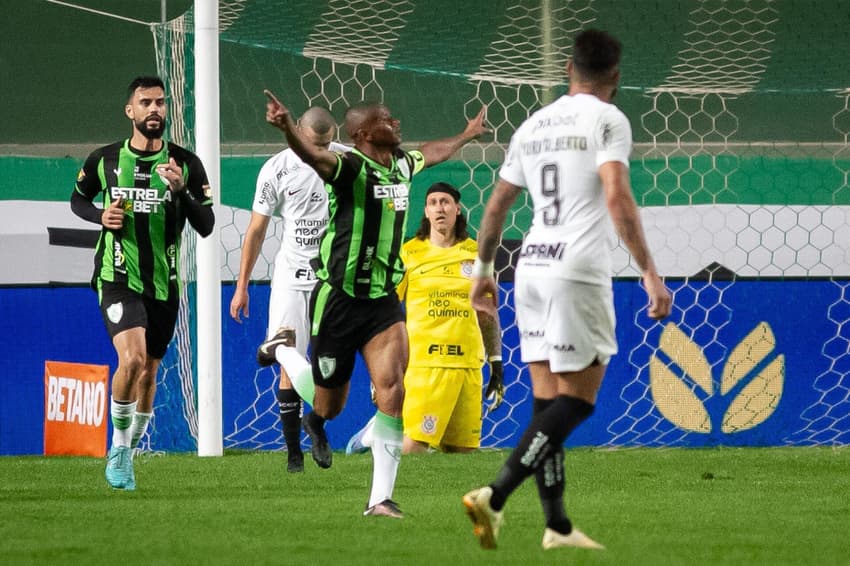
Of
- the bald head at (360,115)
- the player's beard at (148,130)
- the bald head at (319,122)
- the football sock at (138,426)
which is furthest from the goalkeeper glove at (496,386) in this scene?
Answer: the bald head at (360,115)

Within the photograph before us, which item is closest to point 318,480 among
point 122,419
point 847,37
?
point 122,419

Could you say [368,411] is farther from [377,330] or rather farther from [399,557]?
[399,557]

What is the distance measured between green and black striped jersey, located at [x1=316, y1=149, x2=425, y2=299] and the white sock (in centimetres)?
189

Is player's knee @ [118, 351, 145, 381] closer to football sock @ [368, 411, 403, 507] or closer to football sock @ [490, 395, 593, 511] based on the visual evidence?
football sock @ [368, 411, 403, 507]

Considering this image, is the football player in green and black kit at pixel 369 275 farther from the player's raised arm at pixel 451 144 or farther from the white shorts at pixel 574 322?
the white shorts at pixel 574 322

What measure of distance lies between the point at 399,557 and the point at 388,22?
6.04m

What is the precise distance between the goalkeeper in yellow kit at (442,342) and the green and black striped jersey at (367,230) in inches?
140

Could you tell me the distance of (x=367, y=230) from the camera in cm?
673

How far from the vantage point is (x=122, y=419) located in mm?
7898

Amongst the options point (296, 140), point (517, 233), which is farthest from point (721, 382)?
point (296, 140)

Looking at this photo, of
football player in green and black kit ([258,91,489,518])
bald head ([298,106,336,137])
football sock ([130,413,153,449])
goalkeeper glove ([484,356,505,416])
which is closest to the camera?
football player in green and black kit ([258,91,489,518])

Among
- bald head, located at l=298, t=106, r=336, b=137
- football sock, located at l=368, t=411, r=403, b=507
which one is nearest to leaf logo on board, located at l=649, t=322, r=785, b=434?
bald head, located at l=298, t=106, r=336, b=137

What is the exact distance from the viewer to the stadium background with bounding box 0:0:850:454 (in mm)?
10734

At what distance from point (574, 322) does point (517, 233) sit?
232 inches
